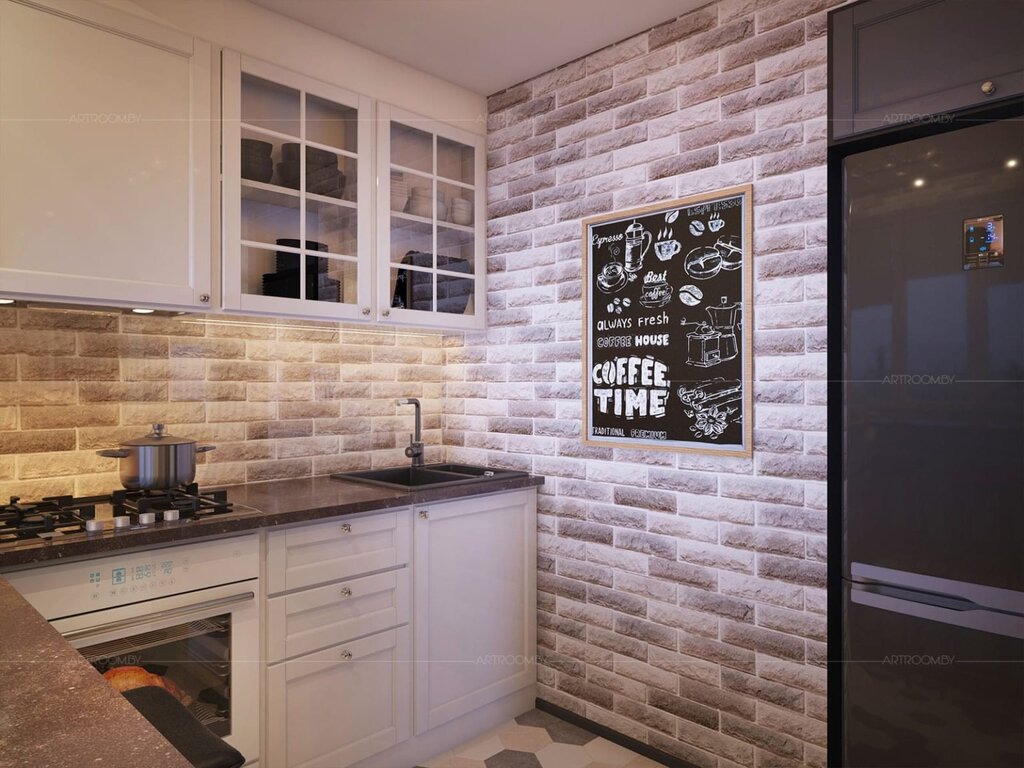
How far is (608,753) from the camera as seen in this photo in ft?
8.33

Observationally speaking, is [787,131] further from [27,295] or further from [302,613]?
[27,295]

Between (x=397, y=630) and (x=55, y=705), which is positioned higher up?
(x=55, y=705)

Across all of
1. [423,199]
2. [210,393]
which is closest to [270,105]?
[423,199]

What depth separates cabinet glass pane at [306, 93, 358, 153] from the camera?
97.7 inches

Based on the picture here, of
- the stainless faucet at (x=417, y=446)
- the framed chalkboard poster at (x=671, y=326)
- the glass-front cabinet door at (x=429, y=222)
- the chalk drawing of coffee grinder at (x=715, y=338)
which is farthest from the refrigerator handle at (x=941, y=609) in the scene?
the glass-front cabinet door at (x=429, y=222)

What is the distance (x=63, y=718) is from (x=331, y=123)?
88.8 inches

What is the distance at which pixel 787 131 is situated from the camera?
216 cm

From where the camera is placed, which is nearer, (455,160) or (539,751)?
(539,751)

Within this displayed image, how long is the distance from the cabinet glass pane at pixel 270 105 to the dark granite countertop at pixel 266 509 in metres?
1.30

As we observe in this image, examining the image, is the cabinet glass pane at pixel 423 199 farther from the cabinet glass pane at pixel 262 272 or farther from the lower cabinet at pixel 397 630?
the lower cabinet at pixel 397 630

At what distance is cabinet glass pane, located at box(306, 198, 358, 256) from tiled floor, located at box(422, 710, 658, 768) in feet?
6.41

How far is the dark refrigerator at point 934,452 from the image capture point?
67.0 inches

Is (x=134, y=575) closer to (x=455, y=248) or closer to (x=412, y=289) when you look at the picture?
(x=412, y=289)

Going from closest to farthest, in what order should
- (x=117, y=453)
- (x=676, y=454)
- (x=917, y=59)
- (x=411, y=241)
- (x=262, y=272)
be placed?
(x=917, y=59)
(x=117, y=453)
(x=262, y=272)
(x=676, y=454)
(x=411, y=241)
